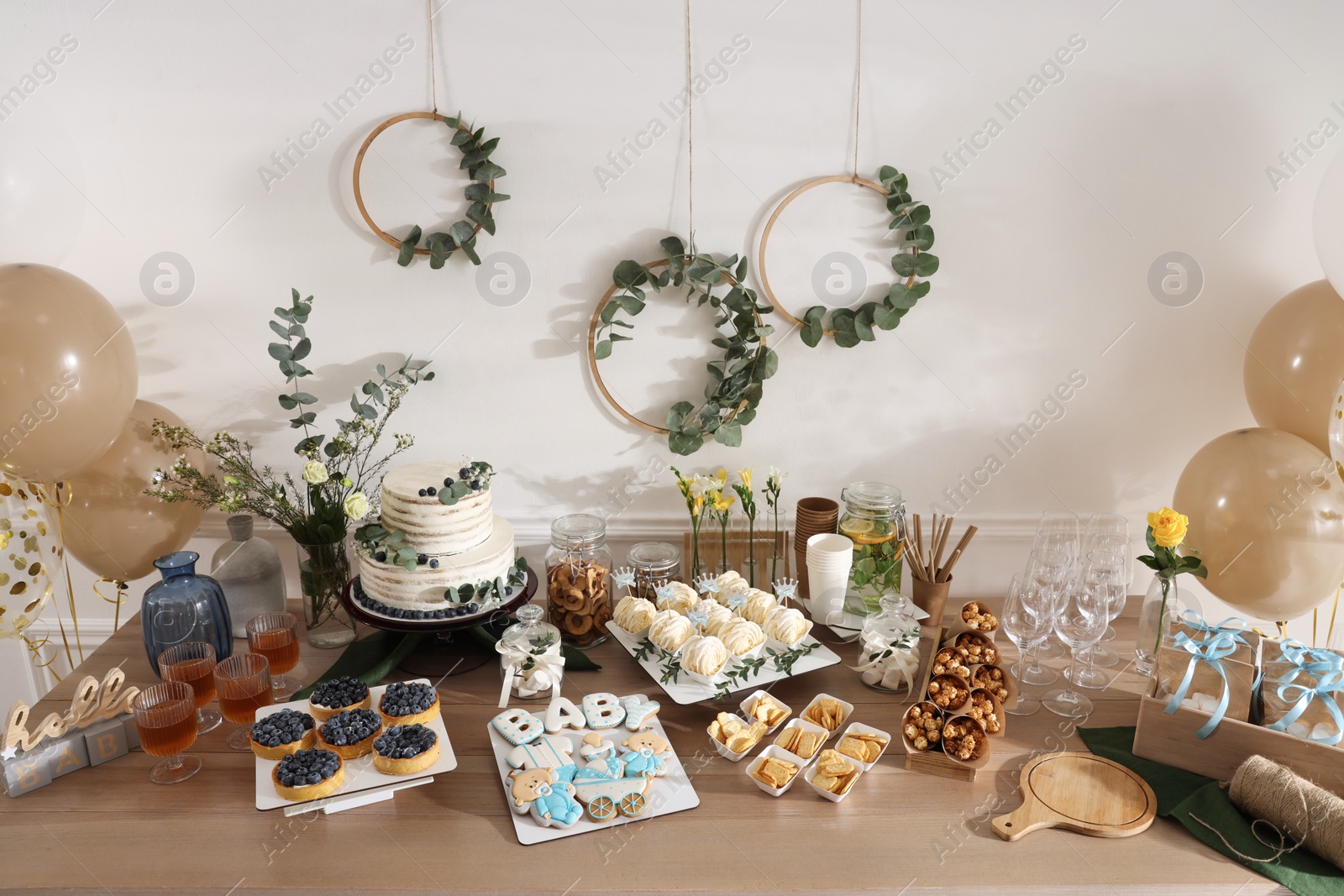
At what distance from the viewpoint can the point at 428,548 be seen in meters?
1.74

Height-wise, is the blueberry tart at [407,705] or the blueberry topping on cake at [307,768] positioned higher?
the blueberry tart at [407,705]

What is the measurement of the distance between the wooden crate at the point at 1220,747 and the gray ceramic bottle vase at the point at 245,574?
175 centimetres

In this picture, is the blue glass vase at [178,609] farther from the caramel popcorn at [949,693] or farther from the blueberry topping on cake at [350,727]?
the caramel popcorn at [949,693]

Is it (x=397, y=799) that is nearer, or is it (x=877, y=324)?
(x=397, y=799)

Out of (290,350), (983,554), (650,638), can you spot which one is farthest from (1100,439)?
(290,350)

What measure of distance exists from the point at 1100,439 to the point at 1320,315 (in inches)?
21.0

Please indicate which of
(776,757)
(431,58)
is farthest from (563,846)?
(431,58)

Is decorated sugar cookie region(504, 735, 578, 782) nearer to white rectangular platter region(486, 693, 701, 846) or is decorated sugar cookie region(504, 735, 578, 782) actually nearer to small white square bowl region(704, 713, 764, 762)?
white rectangular platter region(486, 693, 701, 846)

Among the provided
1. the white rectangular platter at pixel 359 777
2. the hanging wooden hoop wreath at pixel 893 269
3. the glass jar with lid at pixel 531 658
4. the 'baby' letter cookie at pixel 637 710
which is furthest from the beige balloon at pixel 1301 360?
the white rectangular platter at pixel 359 777

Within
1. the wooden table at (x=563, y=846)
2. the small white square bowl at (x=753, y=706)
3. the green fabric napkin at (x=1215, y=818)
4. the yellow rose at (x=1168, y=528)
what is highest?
the yellow rose at (x=1168, y=528)

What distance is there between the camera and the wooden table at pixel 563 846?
1.25 metres

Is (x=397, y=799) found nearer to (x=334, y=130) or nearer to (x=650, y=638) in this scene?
(x=650, y=638)

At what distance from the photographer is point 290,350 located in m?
1.91

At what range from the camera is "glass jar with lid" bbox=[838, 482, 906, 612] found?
6.51 ft
